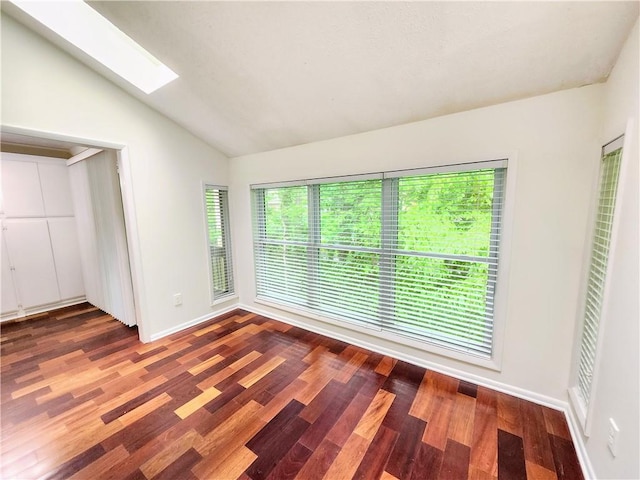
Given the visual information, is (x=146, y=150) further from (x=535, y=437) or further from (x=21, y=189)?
(x=535, y=437)

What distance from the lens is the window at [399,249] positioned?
1904mm

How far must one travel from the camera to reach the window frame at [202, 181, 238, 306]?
3.16 meters

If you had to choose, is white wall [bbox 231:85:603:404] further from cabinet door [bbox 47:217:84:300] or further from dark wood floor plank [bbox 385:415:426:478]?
cabinet door [bbox 47:217:84:300]

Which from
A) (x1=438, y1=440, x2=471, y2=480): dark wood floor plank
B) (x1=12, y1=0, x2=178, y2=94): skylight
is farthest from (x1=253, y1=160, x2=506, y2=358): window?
(x1=12, y1=0, x2=178, y2=94): skylight

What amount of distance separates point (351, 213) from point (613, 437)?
6.79 feet

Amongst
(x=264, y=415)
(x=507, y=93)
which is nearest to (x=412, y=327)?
(x=264, y=415)

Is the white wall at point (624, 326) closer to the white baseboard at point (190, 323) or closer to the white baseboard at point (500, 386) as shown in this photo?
the white baseboard at point (500, 386)

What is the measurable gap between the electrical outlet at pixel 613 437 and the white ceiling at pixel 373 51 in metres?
1.80

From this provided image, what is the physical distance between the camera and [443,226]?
201cm

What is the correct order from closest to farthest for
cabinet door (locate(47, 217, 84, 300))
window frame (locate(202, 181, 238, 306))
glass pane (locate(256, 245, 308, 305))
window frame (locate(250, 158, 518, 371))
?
window frame (locate(250, 158, 518, 371)) < glass pane (locate(256, 245, 308, 305)) < window frame (locate(202, 181, 238, 306)) < cabinet door (locate(47, 217, 84, 300))

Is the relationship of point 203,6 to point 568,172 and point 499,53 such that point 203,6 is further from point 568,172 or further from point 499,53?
point 568,172

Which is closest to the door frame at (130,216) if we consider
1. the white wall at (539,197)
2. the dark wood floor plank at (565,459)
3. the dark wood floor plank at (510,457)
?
the white wall at (539,197)

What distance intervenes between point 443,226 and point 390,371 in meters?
1.32

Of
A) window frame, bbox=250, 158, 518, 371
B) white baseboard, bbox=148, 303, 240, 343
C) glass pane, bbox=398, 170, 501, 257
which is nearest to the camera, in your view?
window frame, bbox=250, 158, 518, 371
